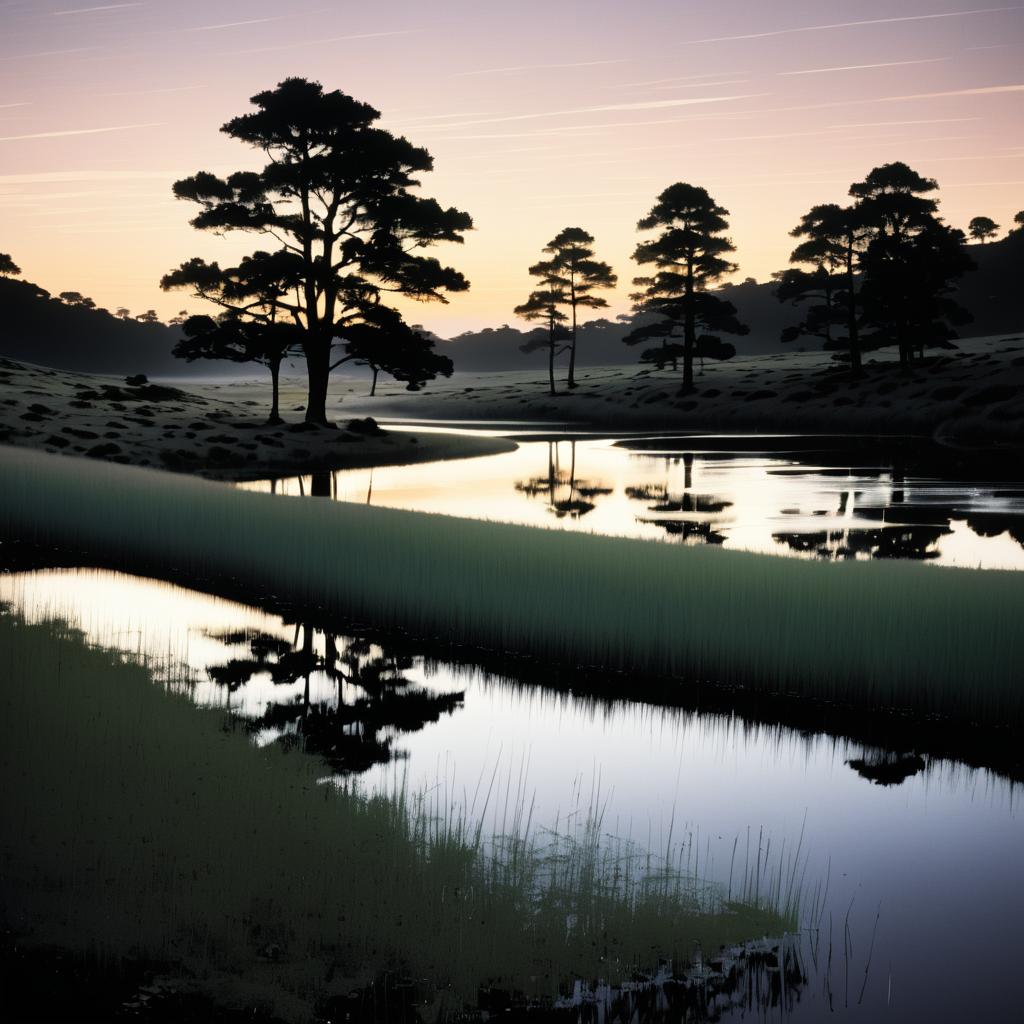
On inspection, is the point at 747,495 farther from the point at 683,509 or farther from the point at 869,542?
the point at 869,542

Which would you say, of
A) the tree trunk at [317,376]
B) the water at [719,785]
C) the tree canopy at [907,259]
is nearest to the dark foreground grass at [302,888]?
the water at [719,785]

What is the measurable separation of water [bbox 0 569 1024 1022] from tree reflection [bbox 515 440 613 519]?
49.8 feet

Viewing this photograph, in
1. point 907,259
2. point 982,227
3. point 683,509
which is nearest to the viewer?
point 683,509

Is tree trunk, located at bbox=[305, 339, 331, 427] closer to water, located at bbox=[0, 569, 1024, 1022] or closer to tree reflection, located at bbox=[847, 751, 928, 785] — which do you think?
water, located at bbox=[0, 569, 1024, 1022]

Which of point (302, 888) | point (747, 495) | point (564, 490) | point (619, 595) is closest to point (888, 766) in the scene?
point (302, 888)

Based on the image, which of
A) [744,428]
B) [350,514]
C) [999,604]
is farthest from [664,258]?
[999,604]

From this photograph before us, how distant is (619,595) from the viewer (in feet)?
52.2

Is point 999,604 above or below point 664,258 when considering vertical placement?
below

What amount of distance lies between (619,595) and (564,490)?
1857cm

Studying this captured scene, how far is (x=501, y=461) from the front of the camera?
45.9 meters

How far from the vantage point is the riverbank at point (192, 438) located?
42.8 meters

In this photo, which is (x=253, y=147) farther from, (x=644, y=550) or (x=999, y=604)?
(x=999, y=604)

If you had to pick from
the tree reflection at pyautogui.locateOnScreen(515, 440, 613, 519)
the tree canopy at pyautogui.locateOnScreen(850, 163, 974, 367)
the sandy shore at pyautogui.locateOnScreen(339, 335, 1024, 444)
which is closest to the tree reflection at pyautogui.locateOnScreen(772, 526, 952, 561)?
the tree reflection at pyautogui.locateOnScreen(515, 440, 613, 519)

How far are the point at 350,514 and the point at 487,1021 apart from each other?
59.7 ft
